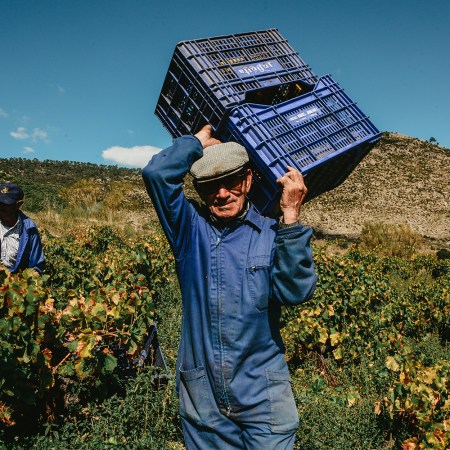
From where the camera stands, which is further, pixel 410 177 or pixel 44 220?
pixel 410 177

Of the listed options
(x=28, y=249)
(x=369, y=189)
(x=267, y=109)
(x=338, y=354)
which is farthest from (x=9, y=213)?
(x=369, y=189)

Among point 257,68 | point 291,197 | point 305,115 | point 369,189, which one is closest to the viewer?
point 291,197

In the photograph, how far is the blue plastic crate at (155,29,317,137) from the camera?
3.14 m

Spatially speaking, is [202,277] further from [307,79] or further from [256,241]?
[307,79]

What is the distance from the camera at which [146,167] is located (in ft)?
5.87

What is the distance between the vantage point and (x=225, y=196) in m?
1.84

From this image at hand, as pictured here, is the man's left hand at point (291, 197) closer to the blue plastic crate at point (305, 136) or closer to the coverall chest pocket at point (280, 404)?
the coverall chest pocket at point (280, 404)

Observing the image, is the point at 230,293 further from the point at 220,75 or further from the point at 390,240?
the point at 390,240

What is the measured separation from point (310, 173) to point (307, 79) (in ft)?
3.38

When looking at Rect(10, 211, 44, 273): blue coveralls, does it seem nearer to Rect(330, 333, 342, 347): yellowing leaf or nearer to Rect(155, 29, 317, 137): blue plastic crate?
Rect(155, 29, 317, 137): blue plastic crate

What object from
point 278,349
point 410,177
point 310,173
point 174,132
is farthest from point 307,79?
point 410,177

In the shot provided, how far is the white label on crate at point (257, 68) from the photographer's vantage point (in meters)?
3.33

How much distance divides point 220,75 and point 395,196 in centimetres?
3936

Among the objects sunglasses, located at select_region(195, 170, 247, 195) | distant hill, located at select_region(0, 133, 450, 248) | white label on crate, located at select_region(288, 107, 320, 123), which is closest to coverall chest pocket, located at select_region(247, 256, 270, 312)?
sunglasses, located at select_region(195, 170, 247, 195)
